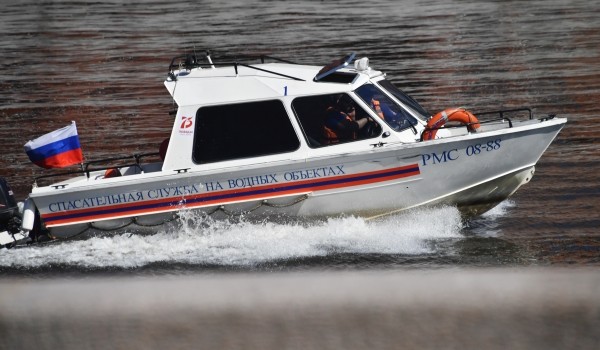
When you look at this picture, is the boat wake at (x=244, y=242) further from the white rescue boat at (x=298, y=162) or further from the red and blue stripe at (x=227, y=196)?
the red and blue stripe at (x=227, y=196)

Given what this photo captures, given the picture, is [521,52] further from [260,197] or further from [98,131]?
[260,197]

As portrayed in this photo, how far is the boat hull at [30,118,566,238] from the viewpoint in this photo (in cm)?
1127

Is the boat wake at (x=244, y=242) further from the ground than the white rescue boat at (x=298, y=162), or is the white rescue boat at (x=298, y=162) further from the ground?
the white rescue boat at (x=298, y=162)

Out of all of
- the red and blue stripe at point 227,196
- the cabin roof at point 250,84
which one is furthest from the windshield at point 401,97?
the red and blue stripe at point 227,196

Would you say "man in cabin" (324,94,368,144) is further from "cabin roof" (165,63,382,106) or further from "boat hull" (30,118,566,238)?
"boat hull" (30,118,566,238)

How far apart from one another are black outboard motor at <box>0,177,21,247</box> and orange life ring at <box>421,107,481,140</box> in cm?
556

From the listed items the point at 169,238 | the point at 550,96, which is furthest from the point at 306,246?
the point at 550,96

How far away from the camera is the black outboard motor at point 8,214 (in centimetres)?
1184

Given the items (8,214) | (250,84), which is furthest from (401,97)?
(8,214)

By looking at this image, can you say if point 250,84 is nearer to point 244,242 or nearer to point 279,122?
point 279,122

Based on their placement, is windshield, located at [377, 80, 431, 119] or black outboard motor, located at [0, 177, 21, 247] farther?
windshield, located at [377, 80, 431, 119]

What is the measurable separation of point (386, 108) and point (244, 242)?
2.61 metres

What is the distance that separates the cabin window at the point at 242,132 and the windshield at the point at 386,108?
1111mm

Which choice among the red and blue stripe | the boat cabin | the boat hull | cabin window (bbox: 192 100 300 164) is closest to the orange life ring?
the boat cabin
